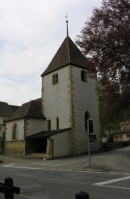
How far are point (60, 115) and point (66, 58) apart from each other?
6.72 meters

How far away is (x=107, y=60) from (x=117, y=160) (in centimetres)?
742

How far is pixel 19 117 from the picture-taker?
39.0m

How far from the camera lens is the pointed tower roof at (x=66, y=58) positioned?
38031mm

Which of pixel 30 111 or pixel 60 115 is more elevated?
pixel 30 111

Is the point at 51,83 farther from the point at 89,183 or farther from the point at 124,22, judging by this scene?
the point at 89,183

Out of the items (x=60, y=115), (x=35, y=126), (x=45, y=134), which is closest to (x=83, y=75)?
(x=60, y=115)

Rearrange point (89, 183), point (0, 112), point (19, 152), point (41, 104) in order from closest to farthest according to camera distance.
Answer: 1. point (89, 183)
2. point (19, 152)
3. point (41, 104)
4. point (0, 112)

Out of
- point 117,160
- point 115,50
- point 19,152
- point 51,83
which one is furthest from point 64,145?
point 115,50

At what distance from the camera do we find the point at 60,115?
37.1m

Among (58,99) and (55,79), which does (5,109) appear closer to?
(55,79)

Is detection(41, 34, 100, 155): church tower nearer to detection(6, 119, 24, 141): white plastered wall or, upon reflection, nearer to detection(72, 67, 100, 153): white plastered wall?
detection(72, 67, 100, 153): white plastered wall

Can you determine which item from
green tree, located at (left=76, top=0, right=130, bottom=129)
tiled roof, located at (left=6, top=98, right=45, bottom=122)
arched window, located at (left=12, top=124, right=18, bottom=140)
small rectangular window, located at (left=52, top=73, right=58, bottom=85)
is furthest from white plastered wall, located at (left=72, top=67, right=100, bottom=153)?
green tree, located at (left=76, top=0, right=130, bottom=129)

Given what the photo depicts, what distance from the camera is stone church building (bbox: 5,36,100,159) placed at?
3531cm

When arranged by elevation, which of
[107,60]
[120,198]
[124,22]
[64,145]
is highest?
[124,22]
